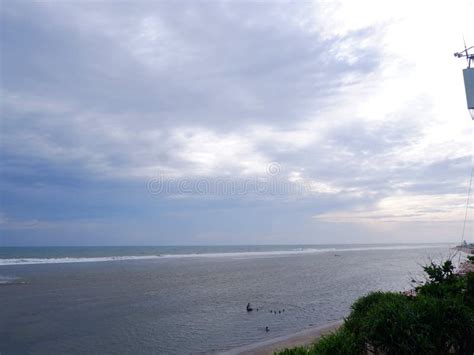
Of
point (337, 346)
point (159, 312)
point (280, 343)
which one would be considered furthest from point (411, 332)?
point (159, 312)

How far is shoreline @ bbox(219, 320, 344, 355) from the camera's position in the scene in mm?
12074

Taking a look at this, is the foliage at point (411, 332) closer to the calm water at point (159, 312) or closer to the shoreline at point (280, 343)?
the shoreline at point (280, 343)

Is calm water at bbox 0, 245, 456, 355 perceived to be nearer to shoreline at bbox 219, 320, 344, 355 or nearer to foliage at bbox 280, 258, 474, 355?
shoreline at bbox 219, 320, 344, 355

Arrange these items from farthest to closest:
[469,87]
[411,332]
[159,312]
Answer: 1. [159,312]
2. [469,87]
3. [411,332]

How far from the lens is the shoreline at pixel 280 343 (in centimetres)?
1207

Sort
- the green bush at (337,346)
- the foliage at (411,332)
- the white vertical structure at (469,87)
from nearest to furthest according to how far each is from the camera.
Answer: the green bush at (337,346)
the foliage at (411,332)
the white vertical structure at (469,87)

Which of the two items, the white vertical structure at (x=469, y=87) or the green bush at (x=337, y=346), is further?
the white vertical structure at (x=469, y=87)

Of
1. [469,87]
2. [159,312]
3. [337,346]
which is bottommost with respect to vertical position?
[159,312]

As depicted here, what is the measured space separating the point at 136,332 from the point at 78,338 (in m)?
2.19

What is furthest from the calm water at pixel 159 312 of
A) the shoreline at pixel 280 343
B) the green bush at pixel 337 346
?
the green bush at pixel 337 346

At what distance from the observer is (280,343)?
12.8m

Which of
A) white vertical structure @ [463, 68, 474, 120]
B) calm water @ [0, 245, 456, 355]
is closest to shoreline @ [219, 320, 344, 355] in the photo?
calm water @ [0, 245, 456, 355]

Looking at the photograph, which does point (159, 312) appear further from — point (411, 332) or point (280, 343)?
point (411, 332)

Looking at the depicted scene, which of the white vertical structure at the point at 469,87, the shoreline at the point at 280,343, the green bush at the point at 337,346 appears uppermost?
the white vertical structure at the point at 469,87
